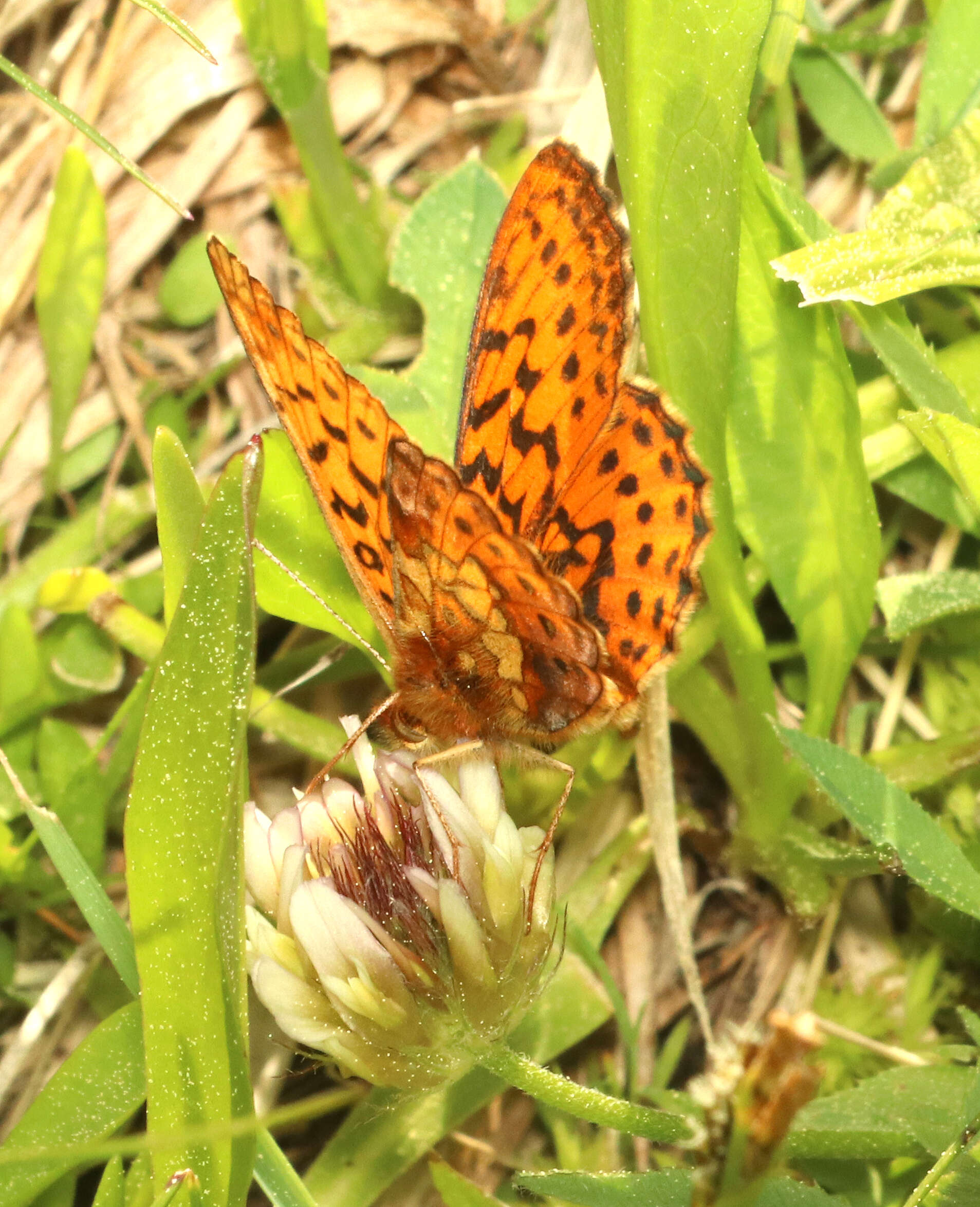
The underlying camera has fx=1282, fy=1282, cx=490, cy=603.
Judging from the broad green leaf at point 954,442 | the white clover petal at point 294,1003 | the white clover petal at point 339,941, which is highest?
the broad green leaf at point 954,442

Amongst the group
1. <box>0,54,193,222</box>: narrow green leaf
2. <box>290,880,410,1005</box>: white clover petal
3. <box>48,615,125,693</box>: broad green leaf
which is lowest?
<box>290,880,410,1005</box>: white clover petal

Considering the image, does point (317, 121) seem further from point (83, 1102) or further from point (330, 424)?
point (83, 1102)

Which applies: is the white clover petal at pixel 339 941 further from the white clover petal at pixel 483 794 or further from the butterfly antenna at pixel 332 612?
the butterfly antenna at pixel 332 612

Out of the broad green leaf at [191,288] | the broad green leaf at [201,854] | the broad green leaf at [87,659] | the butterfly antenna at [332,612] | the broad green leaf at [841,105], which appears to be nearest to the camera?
the broad green leaf at [201,854]

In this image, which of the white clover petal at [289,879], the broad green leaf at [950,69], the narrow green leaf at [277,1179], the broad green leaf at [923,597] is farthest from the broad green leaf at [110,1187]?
the broad green leaf at [950,69]

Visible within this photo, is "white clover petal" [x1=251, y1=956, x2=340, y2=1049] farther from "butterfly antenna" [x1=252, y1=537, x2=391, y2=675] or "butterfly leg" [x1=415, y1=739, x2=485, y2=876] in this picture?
"butterfly antenna" [x1=252, y1=537, x2=391, y2=675]

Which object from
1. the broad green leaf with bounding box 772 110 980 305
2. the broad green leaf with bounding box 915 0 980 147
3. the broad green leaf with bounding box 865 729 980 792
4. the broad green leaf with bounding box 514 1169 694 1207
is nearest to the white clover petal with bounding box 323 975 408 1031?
the broad green leaf with bounding box 514 1169 694 1207
